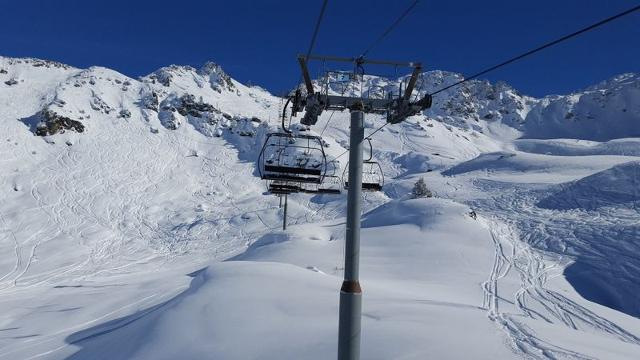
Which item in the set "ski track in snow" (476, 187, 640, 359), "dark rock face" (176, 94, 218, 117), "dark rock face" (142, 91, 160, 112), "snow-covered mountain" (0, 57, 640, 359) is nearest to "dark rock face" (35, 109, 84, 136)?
"snow-covered mountain" (0, 57, 640, 359)

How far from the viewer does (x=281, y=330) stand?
11578 mm

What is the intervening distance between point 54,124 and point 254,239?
135 feet

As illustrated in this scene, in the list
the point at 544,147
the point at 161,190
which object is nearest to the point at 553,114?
the point at 544,147

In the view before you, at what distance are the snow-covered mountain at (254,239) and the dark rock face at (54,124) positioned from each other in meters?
0.27

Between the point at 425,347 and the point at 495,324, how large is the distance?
10.5 feet

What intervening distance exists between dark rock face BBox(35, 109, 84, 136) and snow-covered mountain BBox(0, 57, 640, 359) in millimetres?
270

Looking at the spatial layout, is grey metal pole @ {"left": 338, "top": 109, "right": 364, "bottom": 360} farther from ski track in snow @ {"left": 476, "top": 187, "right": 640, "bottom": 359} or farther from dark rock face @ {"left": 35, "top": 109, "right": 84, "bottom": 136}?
dark rock face @ {"left": 35, "top": 109, "right": 84, "bottom": 136}

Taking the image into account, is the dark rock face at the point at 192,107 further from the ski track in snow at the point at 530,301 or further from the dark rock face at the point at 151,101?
the ski track in snow at the point at 530,301

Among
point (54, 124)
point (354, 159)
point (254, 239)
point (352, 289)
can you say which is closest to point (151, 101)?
point (54, 124)

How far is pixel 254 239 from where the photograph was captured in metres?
47.9

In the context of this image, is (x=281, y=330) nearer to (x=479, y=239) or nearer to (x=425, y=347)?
(x=425, y=347)

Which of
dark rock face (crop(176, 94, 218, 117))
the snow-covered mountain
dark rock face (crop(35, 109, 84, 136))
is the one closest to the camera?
the snow-covered mountain

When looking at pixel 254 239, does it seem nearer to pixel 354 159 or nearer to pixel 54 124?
pixel 54 124

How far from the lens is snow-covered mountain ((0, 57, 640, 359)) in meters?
12.0
